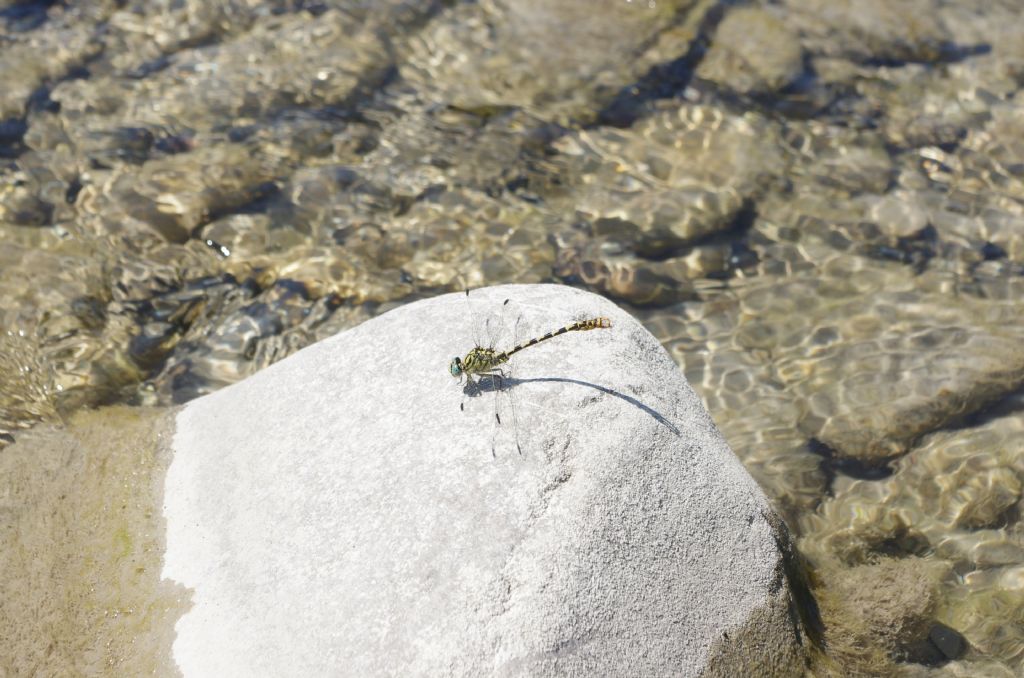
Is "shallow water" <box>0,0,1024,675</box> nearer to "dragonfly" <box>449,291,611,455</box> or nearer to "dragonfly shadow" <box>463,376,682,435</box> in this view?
"dragonfly shadow" <box>463,376,682,435</box>

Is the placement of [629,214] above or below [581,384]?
below

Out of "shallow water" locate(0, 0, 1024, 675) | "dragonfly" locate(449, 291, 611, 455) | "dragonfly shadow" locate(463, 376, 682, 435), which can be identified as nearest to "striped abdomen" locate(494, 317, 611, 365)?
"dragonfly" locate(449, 291, 611, 455)

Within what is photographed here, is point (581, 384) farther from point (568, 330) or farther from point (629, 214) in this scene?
point (629, 214)

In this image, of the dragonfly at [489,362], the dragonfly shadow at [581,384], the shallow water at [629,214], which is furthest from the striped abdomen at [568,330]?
the shallow water at [629,214]

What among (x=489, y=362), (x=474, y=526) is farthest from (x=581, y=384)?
(x=474, y=526)

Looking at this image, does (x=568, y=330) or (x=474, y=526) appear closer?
(x=474, y=526)

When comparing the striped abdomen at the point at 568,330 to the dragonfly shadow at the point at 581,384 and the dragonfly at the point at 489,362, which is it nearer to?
the dragonfly at the point at 489,362
